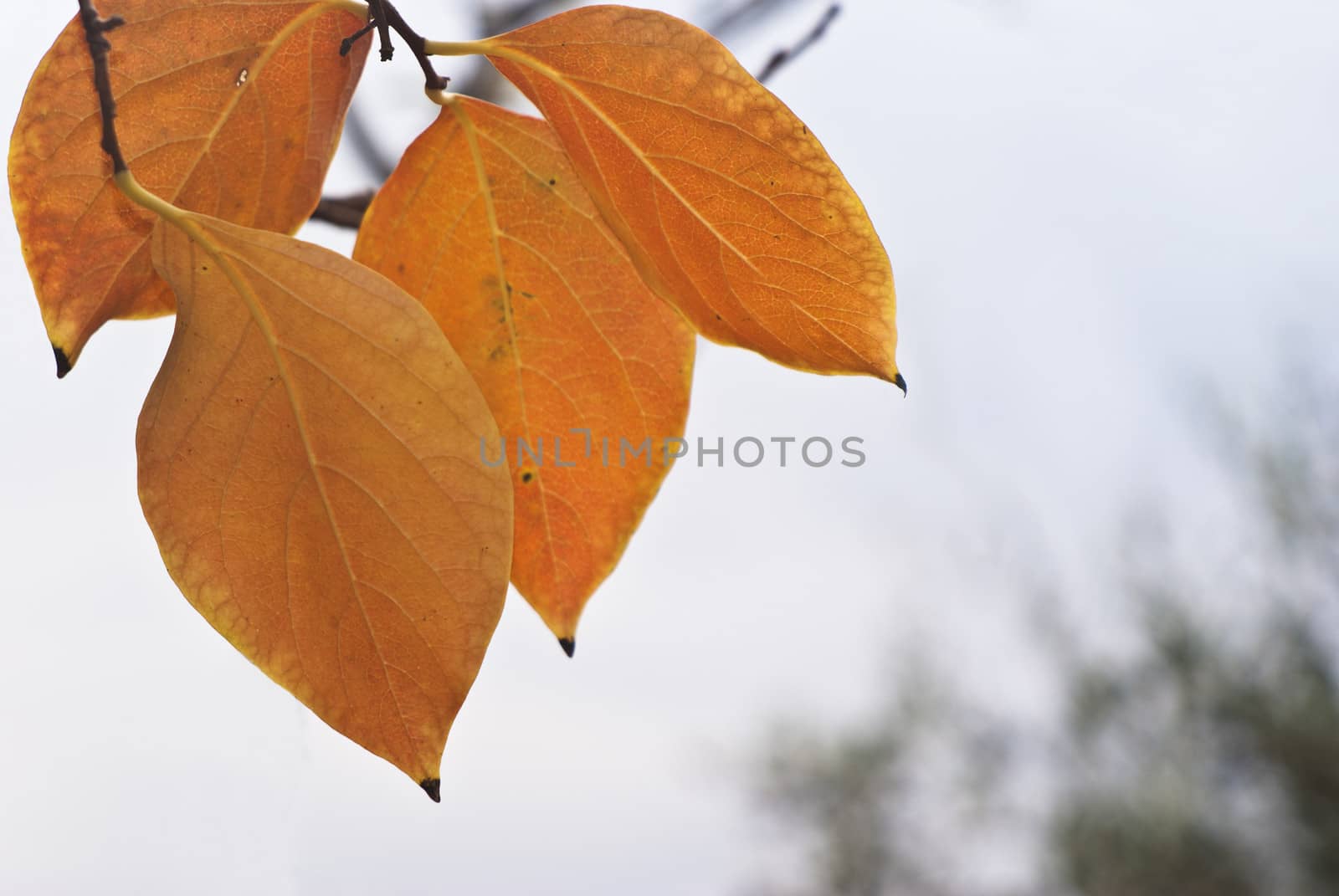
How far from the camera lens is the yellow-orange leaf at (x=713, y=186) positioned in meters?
0.13

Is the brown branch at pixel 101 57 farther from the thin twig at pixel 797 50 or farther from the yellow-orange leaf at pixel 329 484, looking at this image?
the thin twig at pixel 797 50

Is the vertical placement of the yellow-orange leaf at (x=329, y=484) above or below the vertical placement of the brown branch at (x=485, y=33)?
below

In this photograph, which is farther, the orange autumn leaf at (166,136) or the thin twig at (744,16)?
the thin twig at (744,16)

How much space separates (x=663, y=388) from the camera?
0.16 meters

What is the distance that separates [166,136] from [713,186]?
0.24 ft

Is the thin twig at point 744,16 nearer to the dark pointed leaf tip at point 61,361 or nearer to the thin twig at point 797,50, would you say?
the thin twig at point 797,50

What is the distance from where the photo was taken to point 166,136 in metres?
0.14

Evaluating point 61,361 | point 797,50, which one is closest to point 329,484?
point 61,361

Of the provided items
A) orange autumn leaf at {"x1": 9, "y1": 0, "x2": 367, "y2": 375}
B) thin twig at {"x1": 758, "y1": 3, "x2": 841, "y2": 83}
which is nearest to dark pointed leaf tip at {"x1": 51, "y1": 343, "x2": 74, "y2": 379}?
orange autumn leaf at {"x1": 9, "y1": 0, "x2": 367, "y2": 375}

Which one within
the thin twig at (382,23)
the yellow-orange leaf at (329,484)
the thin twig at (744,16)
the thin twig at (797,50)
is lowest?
the yellow-orange leaf at (329,484)

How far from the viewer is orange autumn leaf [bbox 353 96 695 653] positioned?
0.15 meters

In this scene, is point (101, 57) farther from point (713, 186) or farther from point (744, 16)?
point (744, 16)

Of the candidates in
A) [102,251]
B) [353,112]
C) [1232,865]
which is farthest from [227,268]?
[1232,865]

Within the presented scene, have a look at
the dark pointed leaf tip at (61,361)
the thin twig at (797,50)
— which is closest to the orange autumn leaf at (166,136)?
the dark pointed leaf tip at (61,361)
